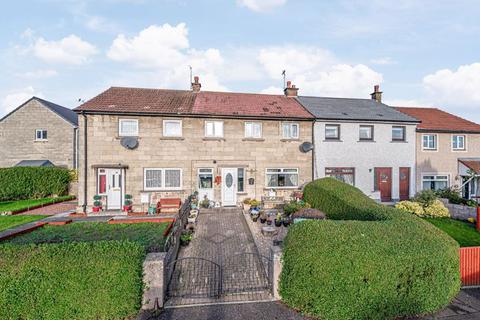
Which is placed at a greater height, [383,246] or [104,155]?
[104,155]

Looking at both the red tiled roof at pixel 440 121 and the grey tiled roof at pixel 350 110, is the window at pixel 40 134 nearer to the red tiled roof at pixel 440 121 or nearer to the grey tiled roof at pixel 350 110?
the grey tiled roof at pixel 350 110

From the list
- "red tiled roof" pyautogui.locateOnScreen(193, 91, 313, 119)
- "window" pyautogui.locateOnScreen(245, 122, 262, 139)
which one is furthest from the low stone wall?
"window" pyautogui.locateOnScreen(245, 122, 262, 139)

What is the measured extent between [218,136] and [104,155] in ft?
23.0

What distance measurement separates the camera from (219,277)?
21.6 ft

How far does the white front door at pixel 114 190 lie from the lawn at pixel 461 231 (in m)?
16.9

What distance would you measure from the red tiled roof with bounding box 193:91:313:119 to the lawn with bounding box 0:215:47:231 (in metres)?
10.4

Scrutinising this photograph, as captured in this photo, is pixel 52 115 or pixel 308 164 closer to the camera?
pixel 308 164

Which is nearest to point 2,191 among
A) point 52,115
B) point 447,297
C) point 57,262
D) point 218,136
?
point 52,115

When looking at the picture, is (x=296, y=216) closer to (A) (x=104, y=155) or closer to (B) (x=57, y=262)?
(B) (x=57, y=262)

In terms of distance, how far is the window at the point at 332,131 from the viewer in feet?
53.4

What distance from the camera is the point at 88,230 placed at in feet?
32.7

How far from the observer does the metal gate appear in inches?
236

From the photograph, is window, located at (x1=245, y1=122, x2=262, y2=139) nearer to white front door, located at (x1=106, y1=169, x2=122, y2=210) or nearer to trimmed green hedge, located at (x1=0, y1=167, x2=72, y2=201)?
white front door, located at (x1=106, y1=169, x2=122, y2=210)

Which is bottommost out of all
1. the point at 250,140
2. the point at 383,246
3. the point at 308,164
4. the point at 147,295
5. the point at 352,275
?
the point at 147,295
